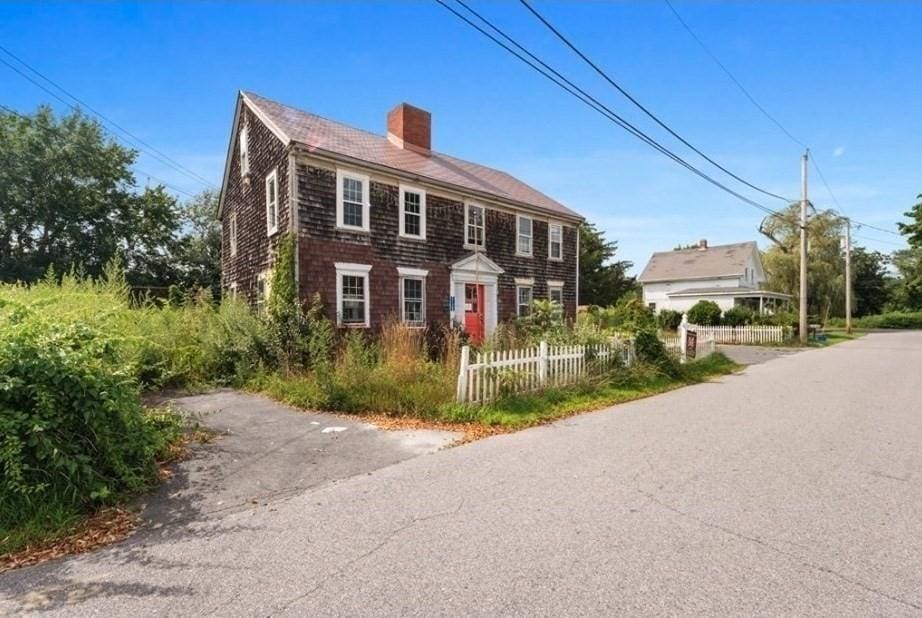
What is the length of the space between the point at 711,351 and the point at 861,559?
13.5 metres

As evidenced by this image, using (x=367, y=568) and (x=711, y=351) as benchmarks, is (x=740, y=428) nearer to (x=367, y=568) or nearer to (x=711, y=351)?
(x=367, y=568)

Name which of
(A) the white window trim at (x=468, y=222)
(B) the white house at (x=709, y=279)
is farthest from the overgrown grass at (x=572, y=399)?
(B) the white house at (x=709, y=279)

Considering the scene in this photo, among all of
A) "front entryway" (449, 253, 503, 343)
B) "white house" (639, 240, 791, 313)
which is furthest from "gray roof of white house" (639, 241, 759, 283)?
"front entryway" (449, 253, 503, 343)

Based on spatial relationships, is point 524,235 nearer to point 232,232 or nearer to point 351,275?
point 351,275

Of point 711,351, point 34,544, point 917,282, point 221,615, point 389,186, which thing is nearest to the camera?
point 221,615

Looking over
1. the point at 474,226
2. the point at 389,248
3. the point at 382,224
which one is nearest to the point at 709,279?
the point at 474,226

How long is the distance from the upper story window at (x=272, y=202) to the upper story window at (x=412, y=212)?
3573mm

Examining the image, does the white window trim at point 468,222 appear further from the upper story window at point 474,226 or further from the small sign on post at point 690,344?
the small sign on post at point 690,344

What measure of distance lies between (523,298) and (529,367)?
9.77 metres

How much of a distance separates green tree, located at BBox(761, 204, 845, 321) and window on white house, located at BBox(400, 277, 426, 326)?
38.5 m

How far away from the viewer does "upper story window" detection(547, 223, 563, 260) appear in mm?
19312

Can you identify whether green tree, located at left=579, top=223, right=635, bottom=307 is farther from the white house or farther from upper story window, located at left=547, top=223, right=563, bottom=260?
upper story window, located at left=547, top=223, right=563, bottom=260

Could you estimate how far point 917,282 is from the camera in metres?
45.5

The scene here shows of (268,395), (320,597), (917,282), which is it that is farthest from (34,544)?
(917,282)
